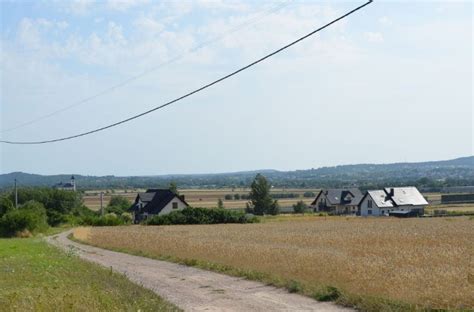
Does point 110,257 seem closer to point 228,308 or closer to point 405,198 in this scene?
point 228,308

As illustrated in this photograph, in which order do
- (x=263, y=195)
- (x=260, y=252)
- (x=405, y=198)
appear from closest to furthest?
(x=260, y=252), (x=405, y=198), (x=263, y=195)

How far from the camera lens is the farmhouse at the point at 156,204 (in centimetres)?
10325

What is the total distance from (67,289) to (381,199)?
313 ft

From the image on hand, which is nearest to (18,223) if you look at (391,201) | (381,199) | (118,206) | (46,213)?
(46,213)

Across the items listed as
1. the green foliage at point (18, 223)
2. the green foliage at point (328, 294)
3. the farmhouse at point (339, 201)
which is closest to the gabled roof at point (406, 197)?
the farmhouse at point (339, 201)

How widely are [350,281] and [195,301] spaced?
4.25 metres

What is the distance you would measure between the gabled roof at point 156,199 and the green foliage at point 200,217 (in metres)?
Answer: 22.0

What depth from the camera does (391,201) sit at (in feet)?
362

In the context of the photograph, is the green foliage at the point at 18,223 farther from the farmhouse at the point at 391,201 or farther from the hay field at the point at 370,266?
the farmhouse at the point at 391,201

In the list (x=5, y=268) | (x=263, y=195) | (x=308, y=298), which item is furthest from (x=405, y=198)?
(x=308, y=298)

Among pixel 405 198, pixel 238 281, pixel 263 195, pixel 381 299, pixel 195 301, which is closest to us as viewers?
pixel 381 299

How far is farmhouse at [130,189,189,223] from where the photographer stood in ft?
339

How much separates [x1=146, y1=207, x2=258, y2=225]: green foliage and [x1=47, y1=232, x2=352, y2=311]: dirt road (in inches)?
1950

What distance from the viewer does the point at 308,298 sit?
59.8 ft
